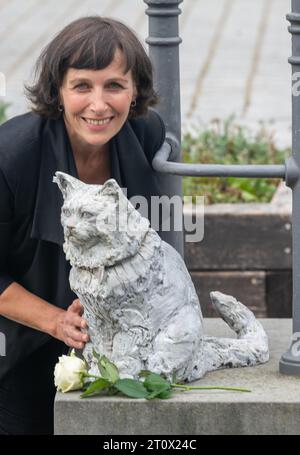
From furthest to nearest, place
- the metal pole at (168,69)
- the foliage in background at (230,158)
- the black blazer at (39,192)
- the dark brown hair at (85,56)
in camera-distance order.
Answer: the foliage in background at (230,158) < the metal pole at (168,69) < the black blazer at (39,192) < the dark brown hair at (85,56)

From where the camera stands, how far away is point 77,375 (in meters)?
3.25

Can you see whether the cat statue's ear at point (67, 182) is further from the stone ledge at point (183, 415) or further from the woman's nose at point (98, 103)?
the stone ledge at point (183, 415)

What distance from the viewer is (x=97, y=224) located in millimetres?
3094

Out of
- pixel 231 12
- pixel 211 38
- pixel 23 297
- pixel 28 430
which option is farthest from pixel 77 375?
pixel 231 12

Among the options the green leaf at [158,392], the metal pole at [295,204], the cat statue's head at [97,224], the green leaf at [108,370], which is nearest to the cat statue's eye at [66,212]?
the cat statue's head at [97,224]

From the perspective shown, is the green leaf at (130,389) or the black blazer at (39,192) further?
the black blazer at (39,192)

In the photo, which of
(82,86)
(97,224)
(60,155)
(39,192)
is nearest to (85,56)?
(82,86)

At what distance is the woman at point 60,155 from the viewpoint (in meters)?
3.38

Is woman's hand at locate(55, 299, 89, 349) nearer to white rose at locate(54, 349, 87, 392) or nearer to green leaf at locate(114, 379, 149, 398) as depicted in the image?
white rose at locate(54, 349, 87, 392)

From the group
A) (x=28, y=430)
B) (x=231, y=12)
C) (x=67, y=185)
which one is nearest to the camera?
(x=67, y=185)

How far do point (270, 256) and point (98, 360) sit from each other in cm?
230

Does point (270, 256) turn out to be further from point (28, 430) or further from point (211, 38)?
point (211, 38)

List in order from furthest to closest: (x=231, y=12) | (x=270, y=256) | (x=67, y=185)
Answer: (x=231, y=12), (x=270, y=256), (x=67, y=185)

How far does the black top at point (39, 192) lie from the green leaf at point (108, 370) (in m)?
Result: 0.40
